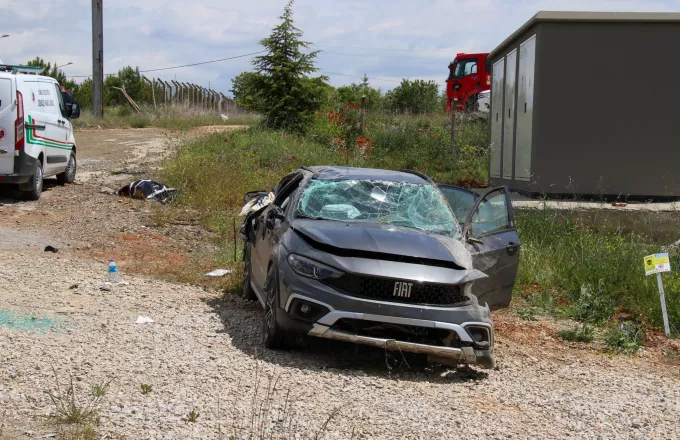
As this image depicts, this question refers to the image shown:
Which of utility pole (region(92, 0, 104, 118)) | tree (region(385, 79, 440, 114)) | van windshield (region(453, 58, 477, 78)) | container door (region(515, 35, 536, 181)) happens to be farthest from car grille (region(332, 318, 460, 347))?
tree (region(385, 79, 440, 114))

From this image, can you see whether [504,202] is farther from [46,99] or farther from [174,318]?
[46,99]

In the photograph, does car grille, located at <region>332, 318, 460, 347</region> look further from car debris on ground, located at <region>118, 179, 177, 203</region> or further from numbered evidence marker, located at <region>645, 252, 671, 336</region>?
car debris on ground, located at <region>118, 179, 177, 203</region>

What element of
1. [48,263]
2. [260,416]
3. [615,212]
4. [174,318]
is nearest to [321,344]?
[174,318]

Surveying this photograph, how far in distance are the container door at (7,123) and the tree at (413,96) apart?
32.1 metres

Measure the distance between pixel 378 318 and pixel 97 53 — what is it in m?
30.9

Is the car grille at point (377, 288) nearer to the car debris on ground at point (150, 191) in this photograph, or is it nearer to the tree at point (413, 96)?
the car debris on ground at point (150, 191)

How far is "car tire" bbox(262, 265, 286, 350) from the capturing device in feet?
21.4

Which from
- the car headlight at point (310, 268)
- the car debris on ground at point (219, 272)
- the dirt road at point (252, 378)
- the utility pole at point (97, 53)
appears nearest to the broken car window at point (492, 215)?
the dirt road at point (252, 378)

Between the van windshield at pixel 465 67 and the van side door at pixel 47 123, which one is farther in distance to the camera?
the van windshield at pixel 465 67

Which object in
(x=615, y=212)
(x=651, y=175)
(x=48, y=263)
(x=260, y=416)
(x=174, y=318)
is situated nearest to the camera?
(x=260, y=416)

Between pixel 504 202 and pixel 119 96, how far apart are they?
61163 mm

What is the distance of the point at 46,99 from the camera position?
1565 cm

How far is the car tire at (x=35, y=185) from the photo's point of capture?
47.8 ft

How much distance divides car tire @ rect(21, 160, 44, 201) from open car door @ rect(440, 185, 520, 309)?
356 inches
